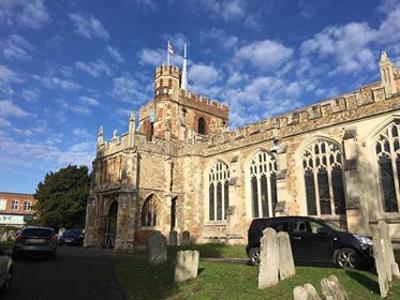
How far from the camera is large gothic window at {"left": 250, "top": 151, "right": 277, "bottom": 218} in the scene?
22.5 meters

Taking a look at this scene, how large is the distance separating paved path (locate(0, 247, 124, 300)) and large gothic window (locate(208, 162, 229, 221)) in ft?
37.1

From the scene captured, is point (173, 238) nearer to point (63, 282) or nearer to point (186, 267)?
point (63, 282)

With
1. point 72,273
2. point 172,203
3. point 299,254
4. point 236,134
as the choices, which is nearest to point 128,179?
point 172,203

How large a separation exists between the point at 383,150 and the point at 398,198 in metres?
2.45

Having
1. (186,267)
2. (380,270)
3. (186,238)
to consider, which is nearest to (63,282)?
(186,267)

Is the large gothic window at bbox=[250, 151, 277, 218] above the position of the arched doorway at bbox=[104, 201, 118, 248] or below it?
above

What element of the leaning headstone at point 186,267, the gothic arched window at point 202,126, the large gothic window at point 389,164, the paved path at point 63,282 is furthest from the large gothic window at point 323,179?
the gothic arched window at point 202,126

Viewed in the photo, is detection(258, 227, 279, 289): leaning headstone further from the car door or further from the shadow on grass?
the car door

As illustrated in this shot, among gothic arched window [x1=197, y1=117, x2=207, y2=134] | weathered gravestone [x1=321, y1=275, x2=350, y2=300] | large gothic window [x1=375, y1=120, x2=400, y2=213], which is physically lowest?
weathered gravestone [x1=321, y1=275, x2=350, y2=300]

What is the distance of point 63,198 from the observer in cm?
4731

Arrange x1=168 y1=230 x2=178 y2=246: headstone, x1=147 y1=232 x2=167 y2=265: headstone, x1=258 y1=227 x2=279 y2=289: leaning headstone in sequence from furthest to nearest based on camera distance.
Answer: x1=168 y1=230 x2=178 y2=246: headstone
x1=147 y1=232 x2=167 y2=265: headstone
x1=258 y1=227 x2=279 y2=289: leaning headstone

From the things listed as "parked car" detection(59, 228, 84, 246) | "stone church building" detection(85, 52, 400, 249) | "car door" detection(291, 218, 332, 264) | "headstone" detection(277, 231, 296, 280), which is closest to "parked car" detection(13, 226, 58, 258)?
"stone church building" detection(85, 52, 400, 249)

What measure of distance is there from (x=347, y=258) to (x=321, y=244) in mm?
955

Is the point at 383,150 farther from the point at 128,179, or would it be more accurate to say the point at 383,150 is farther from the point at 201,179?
the point at 128,179
